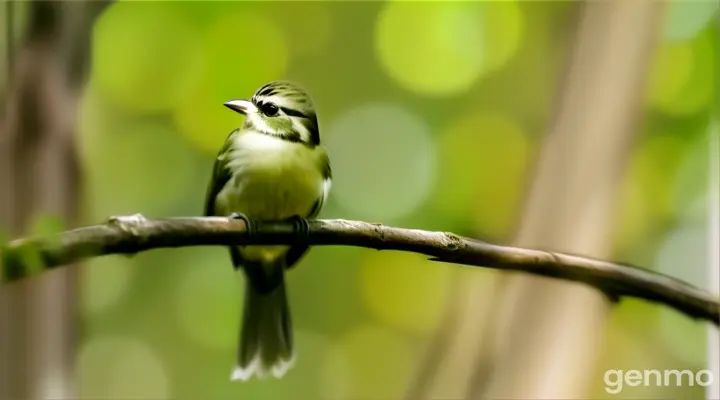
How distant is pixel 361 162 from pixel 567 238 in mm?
442

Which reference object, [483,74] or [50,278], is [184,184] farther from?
[483,74]

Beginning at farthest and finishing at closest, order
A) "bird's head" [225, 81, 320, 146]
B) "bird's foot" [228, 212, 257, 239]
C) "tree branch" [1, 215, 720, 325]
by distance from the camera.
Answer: "bird's head" [225, 81, 320, 146], "bird's foot" [228, 212, 257, 239], "tree branch" [1, 215, 720, 325]

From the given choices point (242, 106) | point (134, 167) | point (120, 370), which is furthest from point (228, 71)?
point (120, 370)

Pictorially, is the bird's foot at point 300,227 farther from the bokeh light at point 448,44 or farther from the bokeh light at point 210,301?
the bokeh light at point 448,44

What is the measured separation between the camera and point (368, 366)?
1.47 meters

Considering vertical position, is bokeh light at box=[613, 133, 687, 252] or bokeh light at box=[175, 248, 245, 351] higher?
bokeh light at box=[613, 133, 687, 252]

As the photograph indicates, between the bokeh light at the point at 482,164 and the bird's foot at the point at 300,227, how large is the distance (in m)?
0.28

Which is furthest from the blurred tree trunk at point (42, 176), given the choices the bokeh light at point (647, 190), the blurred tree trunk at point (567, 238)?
the bokeh light at point (647, 190)

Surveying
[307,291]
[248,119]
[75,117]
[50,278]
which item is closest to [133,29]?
[75,117]

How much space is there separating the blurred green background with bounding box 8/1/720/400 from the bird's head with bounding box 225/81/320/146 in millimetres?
33

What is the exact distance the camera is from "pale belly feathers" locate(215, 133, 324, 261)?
4.50 ft

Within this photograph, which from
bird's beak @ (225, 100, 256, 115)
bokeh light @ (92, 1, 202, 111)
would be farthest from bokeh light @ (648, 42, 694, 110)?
bokeh light @ (92, 1, 202, 111)

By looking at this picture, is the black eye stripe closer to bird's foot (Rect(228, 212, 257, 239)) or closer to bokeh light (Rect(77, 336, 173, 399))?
bird's foot (Rect(228, 212, 257, 239))

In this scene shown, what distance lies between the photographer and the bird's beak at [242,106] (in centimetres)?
144
